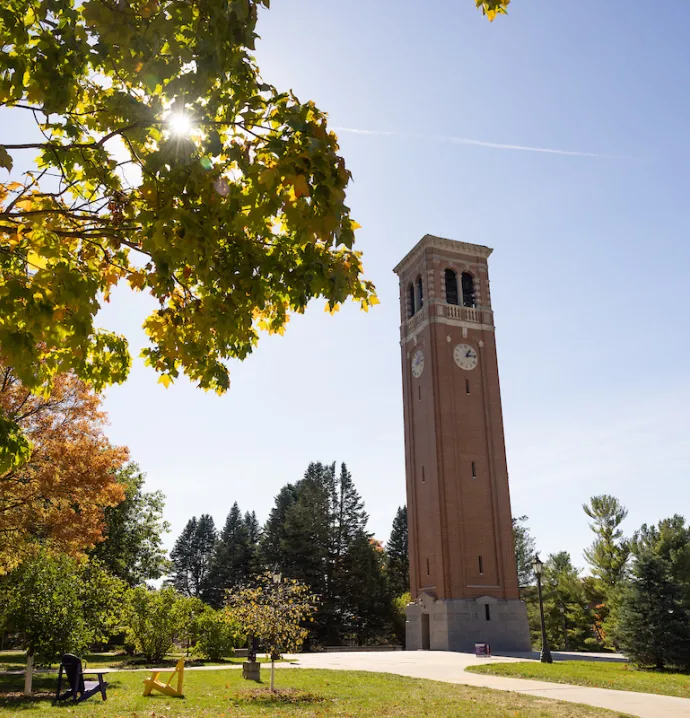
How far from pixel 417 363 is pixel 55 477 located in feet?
98.3

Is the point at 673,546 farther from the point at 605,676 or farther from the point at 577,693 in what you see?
the point at 577,693

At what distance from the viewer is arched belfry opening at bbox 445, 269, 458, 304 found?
1697 inches

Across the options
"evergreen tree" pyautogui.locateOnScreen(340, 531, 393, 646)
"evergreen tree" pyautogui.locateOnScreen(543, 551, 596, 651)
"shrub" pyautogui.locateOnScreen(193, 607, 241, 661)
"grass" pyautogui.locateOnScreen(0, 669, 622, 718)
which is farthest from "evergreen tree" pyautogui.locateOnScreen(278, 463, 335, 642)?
"grass" pyautogui.locateOnScreen(0, 669, 622, 718)

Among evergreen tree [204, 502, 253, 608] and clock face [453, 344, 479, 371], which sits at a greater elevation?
clock face [453, 344, 479, 371]

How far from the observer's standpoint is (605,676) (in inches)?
670

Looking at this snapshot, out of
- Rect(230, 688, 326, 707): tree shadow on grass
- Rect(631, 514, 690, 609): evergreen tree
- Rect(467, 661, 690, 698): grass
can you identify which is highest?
Rect(631, 514, 690, 609): evergreen tree

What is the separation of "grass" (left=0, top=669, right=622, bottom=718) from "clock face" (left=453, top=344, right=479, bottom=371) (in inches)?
1041

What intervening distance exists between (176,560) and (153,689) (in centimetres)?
7516

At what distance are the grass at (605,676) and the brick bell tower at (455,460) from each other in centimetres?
1432

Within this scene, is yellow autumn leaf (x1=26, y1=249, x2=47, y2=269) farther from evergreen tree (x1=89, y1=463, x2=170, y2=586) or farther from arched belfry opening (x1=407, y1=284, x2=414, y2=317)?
arched belfry opening (x1=407, y1=284, x2=414, y2=317)

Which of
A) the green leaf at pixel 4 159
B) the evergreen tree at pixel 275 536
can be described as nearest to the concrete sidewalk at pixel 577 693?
the green leaf at pixel 4 159

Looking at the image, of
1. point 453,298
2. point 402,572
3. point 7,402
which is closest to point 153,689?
point 7,402

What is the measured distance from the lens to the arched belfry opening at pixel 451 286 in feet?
141

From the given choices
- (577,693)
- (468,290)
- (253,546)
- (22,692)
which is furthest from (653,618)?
(253,546)
